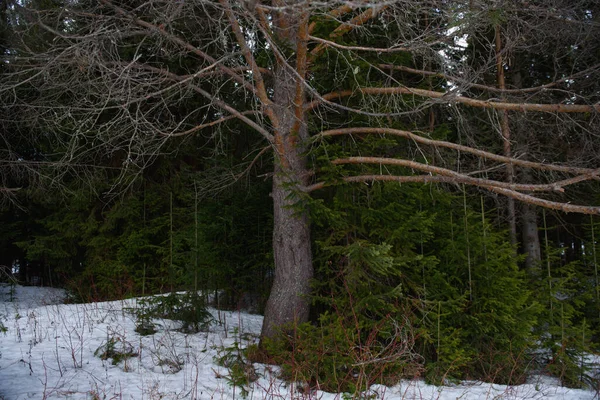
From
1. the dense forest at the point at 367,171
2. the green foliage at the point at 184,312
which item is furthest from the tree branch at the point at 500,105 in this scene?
the green foliage at the point at 184,312

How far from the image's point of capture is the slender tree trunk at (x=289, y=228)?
6.61m

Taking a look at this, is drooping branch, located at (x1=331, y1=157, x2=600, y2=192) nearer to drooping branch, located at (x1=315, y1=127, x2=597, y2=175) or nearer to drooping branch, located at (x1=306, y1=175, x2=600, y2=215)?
drooping branch, located at (x1=306, y1=175, x2=600, y2=215)

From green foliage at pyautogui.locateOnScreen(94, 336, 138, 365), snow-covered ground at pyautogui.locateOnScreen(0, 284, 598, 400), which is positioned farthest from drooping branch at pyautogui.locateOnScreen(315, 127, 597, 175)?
green foliage at pyautogui.locateOnScreen(94, 336, 138, 365)

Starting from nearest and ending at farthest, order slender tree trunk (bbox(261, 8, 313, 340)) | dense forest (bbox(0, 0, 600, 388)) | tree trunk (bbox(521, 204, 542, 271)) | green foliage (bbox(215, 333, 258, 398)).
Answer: green foliage (bbox(215, 333, 258, 398)), dense forest (bbox(0, 0, 600, 388)), slender tree trunk (bbox(261, 8, 313, 340)), tree trunk (bbox(521, 204, 542, 271))

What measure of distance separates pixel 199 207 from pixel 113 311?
108 inches

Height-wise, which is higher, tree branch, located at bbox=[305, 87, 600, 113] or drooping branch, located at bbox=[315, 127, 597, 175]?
tree branch, located at bbox=[305, 87, 600, 113]

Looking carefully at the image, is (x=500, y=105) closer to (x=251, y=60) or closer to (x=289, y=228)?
(x=251, y=60)

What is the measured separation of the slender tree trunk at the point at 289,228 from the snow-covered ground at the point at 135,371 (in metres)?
0.86

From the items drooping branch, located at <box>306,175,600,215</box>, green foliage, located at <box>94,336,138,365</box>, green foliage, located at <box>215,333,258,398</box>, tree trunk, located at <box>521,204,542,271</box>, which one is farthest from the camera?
tree trunk, located at <box>521,204,542,271</box>

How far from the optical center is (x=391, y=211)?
21.2ft

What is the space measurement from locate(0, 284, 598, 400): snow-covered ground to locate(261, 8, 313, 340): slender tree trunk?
0.86m

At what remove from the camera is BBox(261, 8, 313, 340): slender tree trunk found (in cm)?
661

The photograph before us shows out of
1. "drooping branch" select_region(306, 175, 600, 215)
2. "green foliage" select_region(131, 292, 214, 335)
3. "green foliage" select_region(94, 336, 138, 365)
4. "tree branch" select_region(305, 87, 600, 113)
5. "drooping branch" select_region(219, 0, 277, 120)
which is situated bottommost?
"green foliage" select_region(94, 336, 138, 365)

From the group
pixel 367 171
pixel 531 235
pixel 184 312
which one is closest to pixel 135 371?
pixel 184 312
